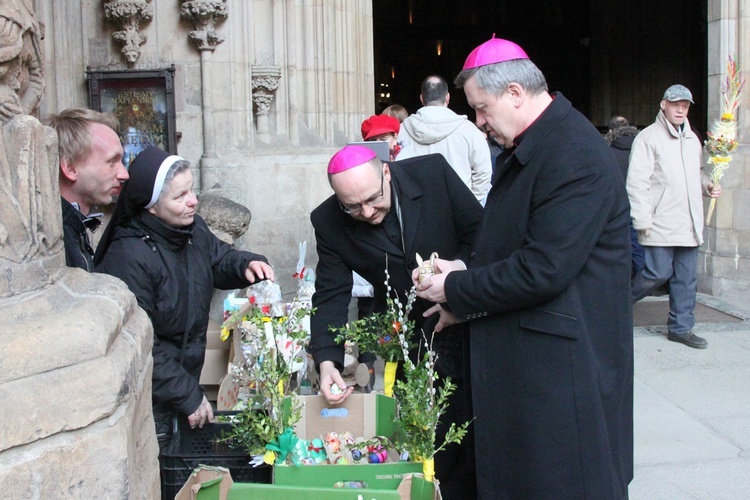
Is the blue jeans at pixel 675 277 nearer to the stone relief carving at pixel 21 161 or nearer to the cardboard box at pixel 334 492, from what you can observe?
the cardboard box at pixel 334 492

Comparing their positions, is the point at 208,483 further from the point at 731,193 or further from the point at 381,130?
the point at 731,193

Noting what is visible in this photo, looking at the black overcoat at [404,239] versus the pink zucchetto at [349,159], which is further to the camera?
the black overcoat at [404,239]

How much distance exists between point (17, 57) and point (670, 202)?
5.32m

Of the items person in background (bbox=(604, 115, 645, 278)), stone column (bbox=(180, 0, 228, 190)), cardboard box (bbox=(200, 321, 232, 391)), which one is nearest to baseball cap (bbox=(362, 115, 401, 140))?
stone column (bbox=(180, 0, 228, 190))

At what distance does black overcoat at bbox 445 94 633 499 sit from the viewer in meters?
2.53

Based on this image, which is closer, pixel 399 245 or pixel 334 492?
pixel 334 492

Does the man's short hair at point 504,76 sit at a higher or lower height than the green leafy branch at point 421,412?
higher

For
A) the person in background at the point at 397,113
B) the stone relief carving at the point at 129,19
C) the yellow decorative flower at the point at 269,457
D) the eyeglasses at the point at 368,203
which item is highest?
the stone relief carving at the point at 129,19

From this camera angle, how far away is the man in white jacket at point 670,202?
6391 millimetres

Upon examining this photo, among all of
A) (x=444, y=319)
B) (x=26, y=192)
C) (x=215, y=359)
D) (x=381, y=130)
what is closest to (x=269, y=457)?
(x=444, y=319)

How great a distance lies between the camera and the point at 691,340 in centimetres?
654

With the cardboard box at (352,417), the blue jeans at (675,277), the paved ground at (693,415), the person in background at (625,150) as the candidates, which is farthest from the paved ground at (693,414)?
the cardboard box at (352,417)

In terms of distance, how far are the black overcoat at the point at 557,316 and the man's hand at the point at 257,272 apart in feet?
3.03

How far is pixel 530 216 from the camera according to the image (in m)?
2.62
